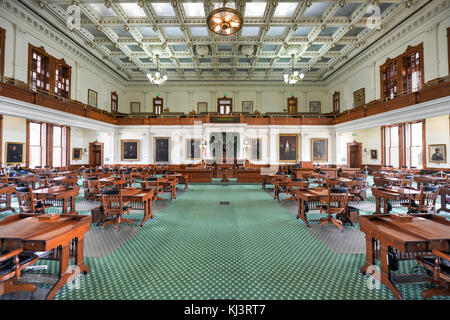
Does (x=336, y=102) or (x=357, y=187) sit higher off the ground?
(x=336, y=102)

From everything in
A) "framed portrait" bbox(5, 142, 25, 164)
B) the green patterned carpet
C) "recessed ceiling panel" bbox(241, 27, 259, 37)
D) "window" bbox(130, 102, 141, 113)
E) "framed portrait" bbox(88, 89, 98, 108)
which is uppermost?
"recessed ceiling panel" bbox(241, 27, 259, 37)

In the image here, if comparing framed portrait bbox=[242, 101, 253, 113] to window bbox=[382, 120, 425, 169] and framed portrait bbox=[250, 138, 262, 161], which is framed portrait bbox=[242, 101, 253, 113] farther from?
window bbox=[382, 120, 425, 169]

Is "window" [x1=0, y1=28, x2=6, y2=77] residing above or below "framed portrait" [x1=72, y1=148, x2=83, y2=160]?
above

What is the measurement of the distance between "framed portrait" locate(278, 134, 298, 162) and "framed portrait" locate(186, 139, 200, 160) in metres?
6.63

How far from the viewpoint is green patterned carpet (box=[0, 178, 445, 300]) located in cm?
231

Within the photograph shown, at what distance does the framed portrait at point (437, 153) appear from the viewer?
9867 mm

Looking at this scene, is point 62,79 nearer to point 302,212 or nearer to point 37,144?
point 37,144

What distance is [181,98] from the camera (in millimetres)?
19203

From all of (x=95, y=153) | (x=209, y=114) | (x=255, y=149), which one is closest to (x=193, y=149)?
(x=209, y=114)

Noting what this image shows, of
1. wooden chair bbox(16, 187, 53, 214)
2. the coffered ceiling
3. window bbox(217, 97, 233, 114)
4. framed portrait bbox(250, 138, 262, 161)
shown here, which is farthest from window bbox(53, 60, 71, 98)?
framed portrait bbox(250, 138, 262, 161)

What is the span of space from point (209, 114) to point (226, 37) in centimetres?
587

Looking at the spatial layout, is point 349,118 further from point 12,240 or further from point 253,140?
point 12,240

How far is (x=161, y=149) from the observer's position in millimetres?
16312
